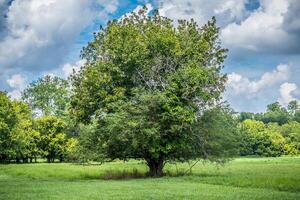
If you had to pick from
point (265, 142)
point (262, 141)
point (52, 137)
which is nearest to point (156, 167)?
point (52, 137)

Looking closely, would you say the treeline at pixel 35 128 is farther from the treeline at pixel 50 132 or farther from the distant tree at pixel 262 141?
the distant tree at pixel 262 141

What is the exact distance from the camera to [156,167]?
59.2m

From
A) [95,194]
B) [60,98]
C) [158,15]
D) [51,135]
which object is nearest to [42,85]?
[60,98]

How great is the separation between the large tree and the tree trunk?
106 millimetres

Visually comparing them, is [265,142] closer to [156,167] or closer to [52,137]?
[52,137]

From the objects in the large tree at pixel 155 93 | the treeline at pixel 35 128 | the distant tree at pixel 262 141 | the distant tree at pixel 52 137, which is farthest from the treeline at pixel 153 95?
the distant tree at pixel 262 141

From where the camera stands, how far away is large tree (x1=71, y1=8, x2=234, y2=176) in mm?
53531

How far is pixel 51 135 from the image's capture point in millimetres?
131250

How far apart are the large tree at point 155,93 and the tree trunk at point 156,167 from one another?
0.11 metres

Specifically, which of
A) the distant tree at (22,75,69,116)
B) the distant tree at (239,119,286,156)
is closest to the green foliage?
the distant tree at (239,119,286,156)

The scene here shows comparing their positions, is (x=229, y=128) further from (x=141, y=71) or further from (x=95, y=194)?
(x=95, y=194)

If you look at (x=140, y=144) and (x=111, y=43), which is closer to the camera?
(x=140, y=144)

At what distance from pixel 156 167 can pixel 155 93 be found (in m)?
9.86

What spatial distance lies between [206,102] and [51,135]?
81.9 m
